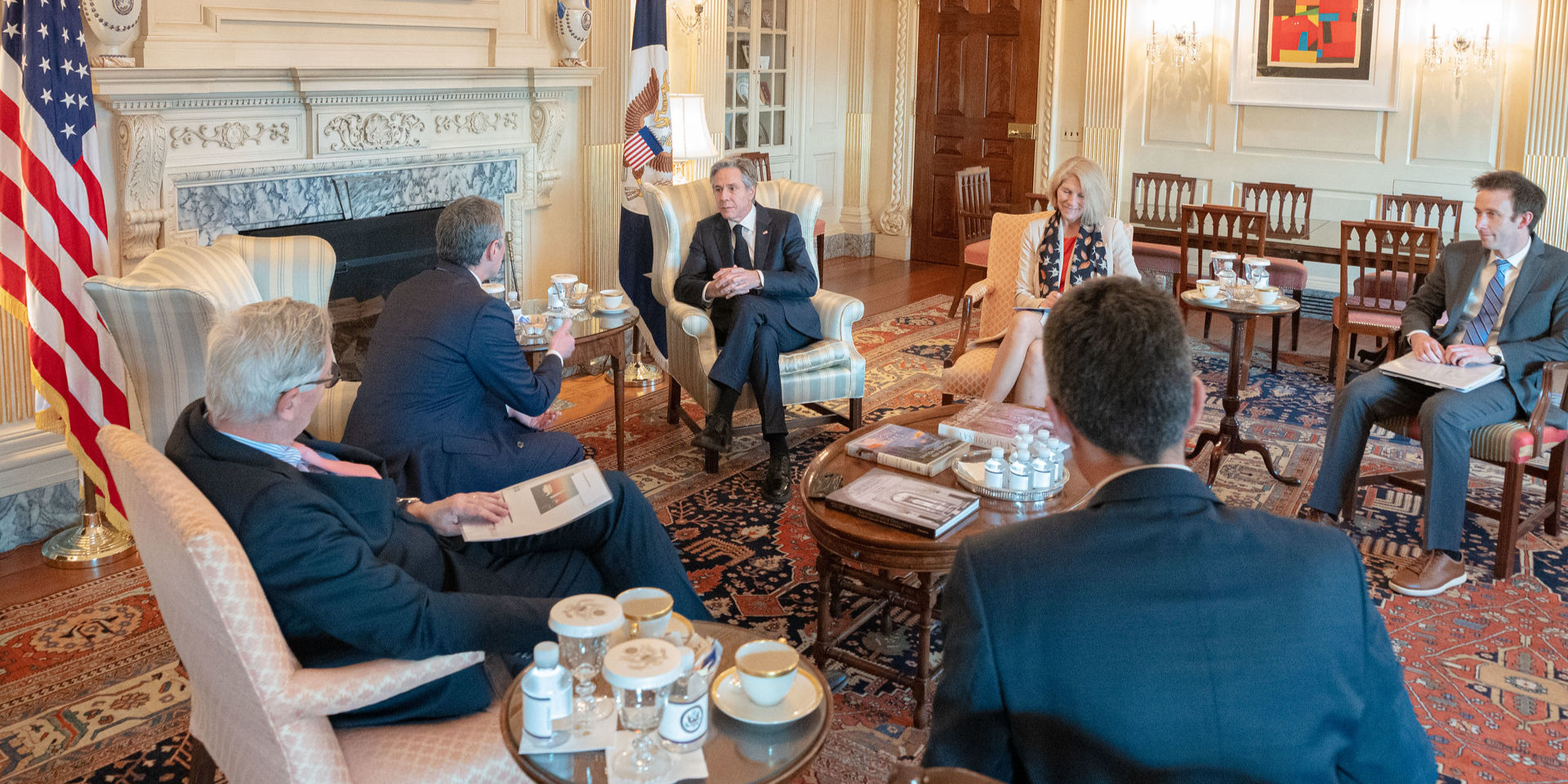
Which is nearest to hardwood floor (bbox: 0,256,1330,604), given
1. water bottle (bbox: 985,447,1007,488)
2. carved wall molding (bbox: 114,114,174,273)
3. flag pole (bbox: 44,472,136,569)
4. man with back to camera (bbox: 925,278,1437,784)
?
flag pole (bbox: 44,472,136,569)

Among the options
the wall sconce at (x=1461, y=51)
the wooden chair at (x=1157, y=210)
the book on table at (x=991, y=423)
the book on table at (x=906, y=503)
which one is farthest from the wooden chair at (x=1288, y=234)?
the book on table at (x=906, y=503)

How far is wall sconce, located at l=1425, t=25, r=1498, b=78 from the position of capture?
7457 mm

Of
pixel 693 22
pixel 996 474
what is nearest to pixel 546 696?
pixel 996 474

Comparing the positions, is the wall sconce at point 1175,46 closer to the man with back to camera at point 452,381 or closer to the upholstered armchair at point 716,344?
the upholstered armchair at point 716,344

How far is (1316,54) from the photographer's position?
8.00 meters

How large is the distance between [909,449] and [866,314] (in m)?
4.47

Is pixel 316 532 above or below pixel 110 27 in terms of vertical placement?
below

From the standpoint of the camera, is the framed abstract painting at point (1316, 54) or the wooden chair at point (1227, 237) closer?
the wooden chair at point (1227, 237)

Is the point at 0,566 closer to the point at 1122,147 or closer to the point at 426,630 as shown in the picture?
the point at 426,630

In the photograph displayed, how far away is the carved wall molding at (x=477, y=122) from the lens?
18.7ft

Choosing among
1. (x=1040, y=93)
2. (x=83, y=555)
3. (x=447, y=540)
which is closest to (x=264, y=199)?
(x=83, y=555)

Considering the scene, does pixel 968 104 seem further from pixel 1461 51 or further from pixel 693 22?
pixel 1461 51

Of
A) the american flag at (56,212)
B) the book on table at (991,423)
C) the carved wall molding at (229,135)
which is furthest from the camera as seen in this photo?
the carved wall molding at (229,135)

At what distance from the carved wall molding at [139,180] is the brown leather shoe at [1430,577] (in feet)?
14.5
